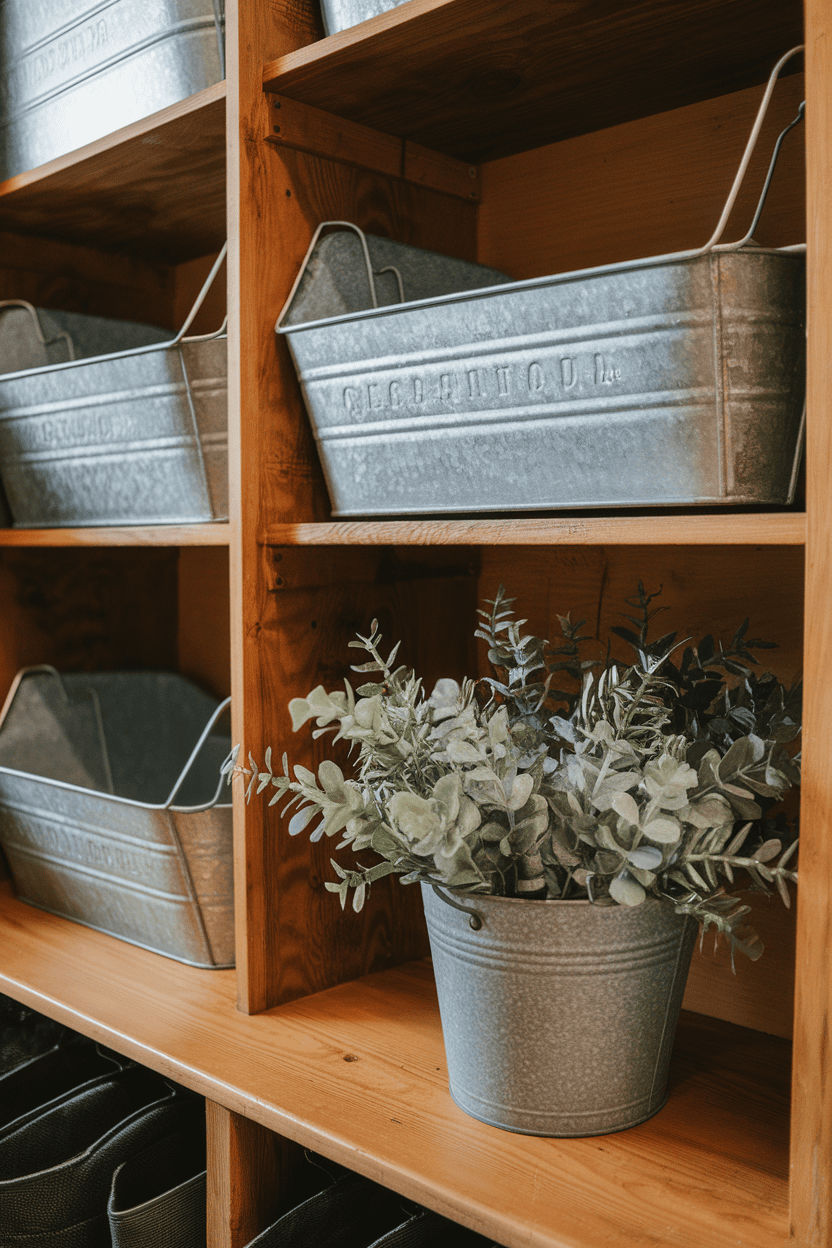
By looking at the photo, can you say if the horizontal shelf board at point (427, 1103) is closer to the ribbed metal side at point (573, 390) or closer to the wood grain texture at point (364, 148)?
the ribbed metal side at point (573, 390)

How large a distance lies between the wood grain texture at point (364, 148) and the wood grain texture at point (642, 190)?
5cm

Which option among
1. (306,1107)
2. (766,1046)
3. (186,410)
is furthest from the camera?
(186,410)

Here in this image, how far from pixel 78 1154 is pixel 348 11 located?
51.9 inches

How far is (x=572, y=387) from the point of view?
91 cm

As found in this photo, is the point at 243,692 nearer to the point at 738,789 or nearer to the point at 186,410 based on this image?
the point at 186,410

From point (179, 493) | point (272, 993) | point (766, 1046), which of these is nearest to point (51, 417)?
point (179, 493)

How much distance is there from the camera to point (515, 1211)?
2.67 ft

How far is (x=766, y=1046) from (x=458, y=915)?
1.52 feet

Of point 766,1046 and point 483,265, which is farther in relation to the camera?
point 483,265

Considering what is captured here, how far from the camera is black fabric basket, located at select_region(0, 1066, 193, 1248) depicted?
3.78 ft

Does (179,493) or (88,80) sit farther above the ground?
(88,80)

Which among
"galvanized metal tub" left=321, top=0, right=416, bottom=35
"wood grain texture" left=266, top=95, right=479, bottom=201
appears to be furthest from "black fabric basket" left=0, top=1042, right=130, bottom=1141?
"galvanized metal tub" left=321, top=0, right=416, bottom=35

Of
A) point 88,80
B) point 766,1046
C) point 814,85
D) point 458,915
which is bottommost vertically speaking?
point 766,1046

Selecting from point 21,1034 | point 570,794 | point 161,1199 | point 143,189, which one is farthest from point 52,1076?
point 143,189
